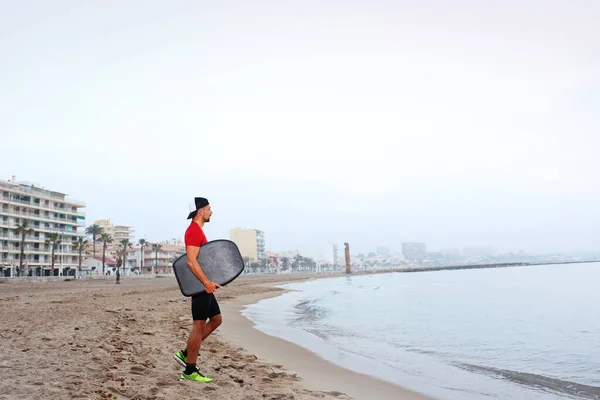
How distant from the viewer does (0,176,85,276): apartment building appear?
7412 cm

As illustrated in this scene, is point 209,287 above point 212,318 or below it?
above

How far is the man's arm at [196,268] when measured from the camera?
5210 mm

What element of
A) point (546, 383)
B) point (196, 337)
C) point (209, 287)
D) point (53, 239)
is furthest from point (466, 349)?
point (53, 239)

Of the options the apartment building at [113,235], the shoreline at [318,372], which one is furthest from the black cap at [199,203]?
the apartment building at [113,235]

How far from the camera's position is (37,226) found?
81188 mm

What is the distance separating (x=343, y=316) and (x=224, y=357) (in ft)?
41.3

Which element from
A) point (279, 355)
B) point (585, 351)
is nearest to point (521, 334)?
point (585, 351)

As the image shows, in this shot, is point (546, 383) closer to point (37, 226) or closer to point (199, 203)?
point (199, 203)

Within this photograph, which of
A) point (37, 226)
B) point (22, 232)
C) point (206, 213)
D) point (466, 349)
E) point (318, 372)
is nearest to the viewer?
point (206, 213)

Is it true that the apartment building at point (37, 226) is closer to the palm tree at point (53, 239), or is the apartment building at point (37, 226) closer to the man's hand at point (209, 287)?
the palm tree at point (53, 239)

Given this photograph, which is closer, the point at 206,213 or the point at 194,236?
the point at 194,236

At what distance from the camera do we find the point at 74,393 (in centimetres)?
435

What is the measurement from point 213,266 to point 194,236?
22.5 inches

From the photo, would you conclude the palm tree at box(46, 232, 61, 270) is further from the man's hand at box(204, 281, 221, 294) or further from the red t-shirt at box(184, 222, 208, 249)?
the man's hand at box(204, 281, 221, 294)
